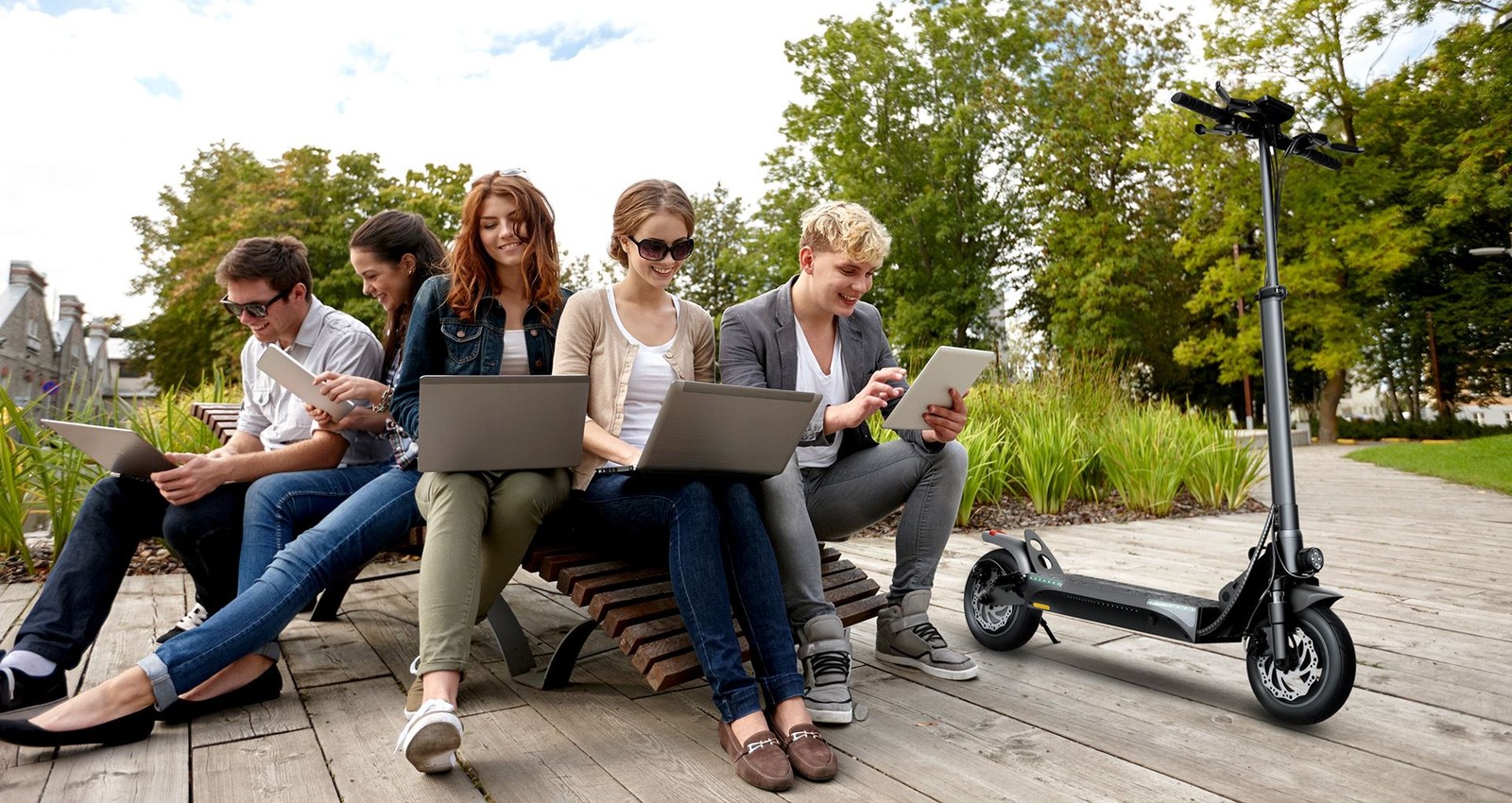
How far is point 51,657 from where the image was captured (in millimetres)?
2188

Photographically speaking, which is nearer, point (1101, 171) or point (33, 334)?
point (1101, 171)

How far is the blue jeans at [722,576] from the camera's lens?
1.97 m

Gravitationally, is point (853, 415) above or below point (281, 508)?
above

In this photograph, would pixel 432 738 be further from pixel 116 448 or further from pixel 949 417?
pixel 949 417

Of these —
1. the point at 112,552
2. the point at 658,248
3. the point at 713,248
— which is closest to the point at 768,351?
the point at 658,248

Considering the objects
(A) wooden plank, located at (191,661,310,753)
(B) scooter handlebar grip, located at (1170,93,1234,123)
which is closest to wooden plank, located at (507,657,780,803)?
(A) wooden plank, located at (191,661,310,753)

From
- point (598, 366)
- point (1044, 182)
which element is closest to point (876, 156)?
point (1044, 182)

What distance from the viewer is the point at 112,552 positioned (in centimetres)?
235

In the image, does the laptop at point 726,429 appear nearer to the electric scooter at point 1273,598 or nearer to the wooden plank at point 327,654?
the electric scooter at point 1273,598

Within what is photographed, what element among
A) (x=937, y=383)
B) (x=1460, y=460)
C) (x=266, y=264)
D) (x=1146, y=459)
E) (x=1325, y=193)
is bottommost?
(x=1460, y=460)

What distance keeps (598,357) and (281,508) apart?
3.04ft

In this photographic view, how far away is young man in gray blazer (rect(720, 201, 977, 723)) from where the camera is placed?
8.11ft

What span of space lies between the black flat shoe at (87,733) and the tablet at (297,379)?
0.82 meters

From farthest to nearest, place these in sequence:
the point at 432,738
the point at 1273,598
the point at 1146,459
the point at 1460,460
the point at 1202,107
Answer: the point at 1460,460
the point at 1146,459
the point at 1202,107
the point at 1273,598
the point at 432,738
